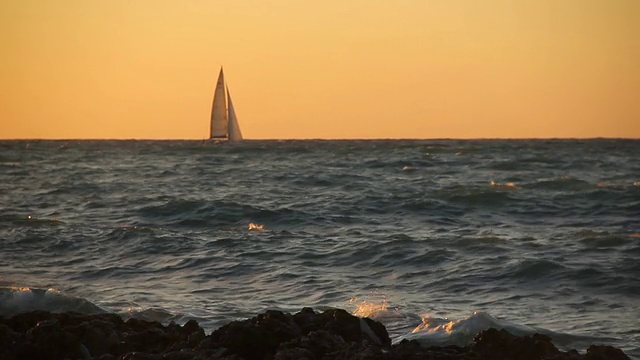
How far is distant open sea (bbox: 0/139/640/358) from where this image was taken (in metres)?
10.4

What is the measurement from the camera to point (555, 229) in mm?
18234

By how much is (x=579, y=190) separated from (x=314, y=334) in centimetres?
2020

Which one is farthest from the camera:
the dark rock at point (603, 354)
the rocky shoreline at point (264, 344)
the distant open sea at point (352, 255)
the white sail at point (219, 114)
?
the white sail at point (219, 114)

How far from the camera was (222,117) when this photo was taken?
76500mm

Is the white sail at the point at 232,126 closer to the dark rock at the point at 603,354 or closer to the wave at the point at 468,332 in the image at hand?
the wave at the point at 468,332

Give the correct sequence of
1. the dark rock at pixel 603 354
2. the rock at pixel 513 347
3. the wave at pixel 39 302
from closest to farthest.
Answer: the dark rock at pixel 603 354 < the rock at pixel 513 347 < the wave at pixel 39 302

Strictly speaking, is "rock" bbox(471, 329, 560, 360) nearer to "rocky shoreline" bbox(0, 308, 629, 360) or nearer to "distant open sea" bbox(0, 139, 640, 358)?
"rocky shoreline" bbox(0, 308, 629, 360)

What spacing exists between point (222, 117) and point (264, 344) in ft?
229

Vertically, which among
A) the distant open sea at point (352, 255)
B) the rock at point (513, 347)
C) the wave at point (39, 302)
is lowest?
the distant open sea at point (352, 255)

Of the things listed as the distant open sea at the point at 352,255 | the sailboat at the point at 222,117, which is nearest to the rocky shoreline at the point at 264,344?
the distant open sea at the point at 352,255

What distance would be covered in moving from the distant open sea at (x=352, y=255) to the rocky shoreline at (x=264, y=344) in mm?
1458

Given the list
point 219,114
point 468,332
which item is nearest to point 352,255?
point 468,332

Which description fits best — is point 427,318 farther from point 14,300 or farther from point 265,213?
point 265,213

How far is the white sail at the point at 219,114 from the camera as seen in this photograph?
75.6 meters
